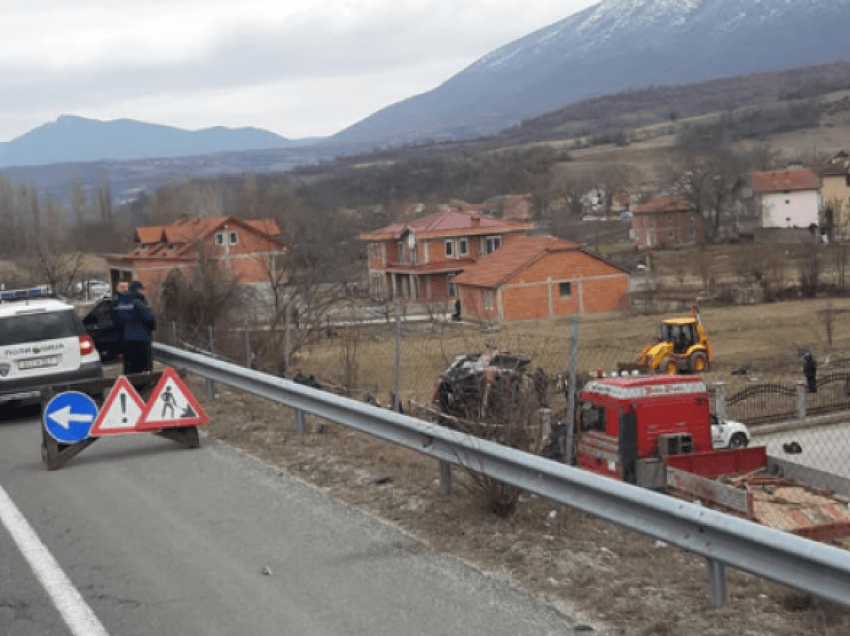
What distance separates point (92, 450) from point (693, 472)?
7.04 m

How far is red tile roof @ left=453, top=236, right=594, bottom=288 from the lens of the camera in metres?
69.3

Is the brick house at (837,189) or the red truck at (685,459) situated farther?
the brick house at (837,189)

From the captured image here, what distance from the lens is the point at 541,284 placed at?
70562 millimetres

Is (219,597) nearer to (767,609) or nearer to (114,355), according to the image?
(767,609)

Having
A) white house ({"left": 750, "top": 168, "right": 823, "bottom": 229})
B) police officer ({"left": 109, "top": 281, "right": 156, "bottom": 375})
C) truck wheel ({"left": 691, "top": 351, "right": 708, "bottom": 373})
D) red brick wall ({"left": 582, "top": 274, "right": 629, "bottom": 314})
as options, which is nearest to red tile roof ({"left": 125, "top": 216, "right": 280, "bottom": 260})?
red brick wall ({"left": 582, "top": 274, "right": 629, "bottom": 314})

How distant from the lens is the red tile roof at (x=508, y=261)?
69.3 meters

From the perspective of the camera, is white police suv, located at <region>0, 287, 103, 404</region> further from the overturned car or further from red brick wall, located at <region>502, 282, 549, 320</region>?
red brick wall, located at <region>502, 282, 549, 320</region>

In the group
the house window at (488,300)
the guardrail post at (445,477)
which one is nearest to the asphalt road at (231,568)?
the guardrail post at (445,477)

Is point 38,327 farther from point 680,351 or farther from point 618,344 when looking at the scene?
point 618,344

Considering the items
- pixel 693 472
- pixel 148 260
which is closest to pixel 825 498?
pixel 693 472

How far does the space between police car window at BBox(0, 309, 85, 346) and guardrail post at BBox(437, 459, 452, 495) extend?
8308 millimetres

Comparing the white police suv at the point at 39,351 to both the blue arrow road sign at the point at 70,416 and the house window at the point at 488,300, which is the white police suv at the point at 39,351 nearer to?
the blue arrow road sign at the point at 70,416

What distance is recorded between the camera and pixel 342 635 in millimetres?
6523

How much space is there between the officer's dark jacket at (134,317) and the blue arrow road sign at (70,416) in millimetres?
4141
